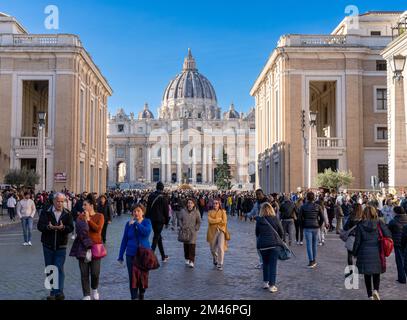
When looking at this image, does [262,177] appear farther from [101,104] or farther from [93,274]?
[93,274]

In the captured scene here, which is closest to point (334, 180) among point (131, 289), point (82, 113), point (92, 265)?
point (82, 113)

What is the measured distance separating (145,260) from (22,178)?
29.5 m

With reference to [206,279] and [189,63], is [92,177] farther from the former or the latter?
[189,63]

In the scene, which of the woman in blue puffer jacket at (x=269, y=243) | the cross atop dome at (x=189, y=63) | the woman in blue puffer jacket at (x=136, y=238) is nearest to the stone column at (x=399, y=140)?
the woman in blue puffer jacket at (x=269, y=243)

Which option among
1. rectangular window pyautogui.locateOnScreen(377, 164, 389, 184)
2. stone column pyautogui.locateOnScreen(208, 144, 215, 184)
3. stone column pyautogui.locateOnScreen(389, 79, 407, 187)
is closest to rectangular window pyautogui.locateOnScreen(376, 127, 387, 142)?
rectangular window pyautogui.locateOnScreen(377, 164, 389, 184)

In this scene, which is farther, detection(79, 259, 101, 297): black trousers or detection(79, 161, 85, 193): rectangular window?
detection(79, 161, 85, 193): rectangular window

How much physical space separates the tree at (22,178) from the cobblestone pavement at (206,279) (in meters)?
20.3

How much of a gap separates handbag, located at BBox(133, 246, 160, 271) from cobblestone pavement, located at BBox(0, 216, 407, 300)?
4.10ft

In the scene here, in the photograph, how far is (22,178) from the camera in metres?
35.6

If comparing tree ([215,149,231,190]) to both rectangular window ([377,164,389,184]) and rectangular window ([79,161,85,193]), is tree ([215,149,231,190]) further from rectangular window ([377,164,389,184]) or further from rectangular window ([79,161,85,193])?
rectangular window ([377,164,389,184])

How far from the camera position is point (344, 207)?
21953 millimetres

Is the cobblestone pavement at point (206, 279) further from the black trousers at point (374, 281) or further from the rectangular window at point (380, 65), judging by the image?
the rectangular window at point (380, 65)

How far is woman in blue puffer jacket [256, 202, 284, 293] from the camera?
9.78m

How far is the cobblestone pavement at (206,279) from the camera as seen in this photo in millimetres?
9453
